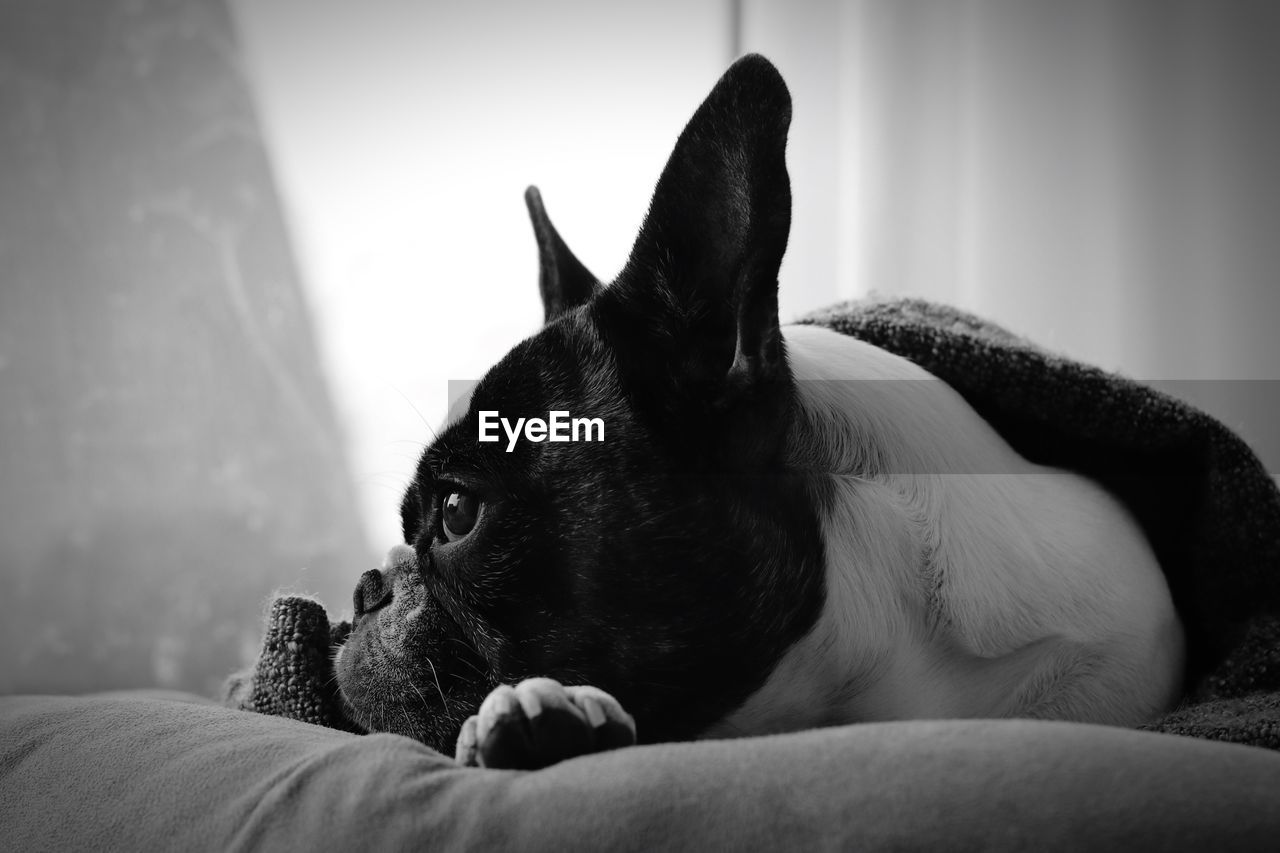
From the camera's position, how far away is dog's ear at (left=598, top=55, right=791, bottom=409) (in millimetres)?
712

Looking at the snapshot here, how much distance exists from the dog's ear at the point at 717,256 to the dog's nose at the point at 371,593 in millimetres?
312

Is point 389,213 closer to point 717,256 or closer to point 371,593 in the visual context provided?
point 371,593

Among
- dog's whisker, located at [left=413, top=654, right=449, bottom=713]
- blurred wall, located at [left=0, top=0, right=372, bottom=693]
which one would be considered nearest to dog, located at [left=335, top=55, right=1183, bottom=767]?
dog's whisker, located at [left=413, top=654, right=449, bottom=713]

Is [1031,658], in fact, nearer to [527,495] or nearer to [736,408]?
[736,408]

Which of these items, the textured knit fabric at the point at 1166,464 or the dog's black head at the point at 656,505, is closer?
the dog's black head at the point at 656,505

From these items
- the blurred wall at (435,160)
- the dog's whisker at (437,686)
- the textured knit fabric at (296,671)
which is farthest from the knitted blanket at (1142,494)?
the blurred wall at (435,160)

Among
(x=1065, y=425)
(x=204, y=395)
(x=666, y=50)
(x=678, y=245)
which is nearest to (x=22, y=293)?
(x=204, y=395)

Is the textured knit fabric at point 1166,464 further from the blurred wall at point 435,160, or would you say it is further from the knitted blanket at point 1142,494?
the blurred wall at point 435,160

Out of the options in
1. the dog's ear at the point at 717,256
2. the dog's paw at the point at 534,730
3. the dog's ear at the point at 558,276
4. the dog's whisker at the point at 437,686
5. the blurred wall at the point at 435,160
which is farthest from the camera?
the blurred wall at the point at 435,160

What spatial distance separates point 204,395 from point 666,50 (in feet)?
3.94

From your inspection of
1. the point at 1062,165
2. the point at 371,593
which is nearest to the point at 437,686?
the point at 371,593

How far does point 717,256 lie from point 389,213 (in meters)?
1.36

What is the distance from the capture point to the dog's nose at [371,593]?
918mm

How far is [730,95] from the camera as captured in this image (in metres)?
0.71
